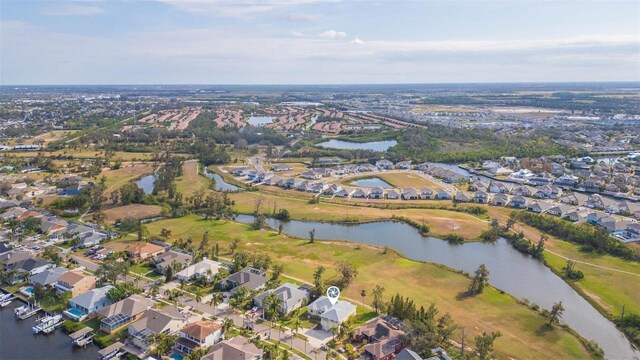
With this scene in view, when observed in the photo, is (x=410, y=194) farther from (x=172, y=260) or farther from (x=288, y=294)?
(x=172, y=260)

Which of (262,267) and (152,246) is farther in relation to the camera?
(152,246)

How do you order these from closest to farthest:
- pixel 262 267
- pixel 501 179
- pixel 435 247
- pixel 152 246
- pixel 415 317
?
pixel 415 317 → pixel 262 267 → pixel 152 246 → pixel 435 247 → pixel 501 179

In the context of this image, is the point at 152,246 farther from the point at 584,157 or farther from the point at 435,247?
the point at 584,157

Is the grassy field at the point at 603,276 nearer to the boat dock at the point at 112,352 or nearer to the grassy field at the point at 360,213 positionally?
the grassy field at the point at 360,213

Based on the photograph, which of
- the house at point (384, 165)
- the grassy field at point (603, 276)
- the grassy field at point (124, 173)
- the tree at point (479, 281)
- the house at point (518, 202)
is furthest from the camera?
the house at point (384, 165)

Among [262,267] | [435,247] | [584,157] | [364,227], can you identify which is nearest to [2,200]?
[262,267]

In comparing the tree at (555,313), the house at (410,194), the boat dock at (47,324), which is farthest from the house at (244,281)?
the house at (410,194)
